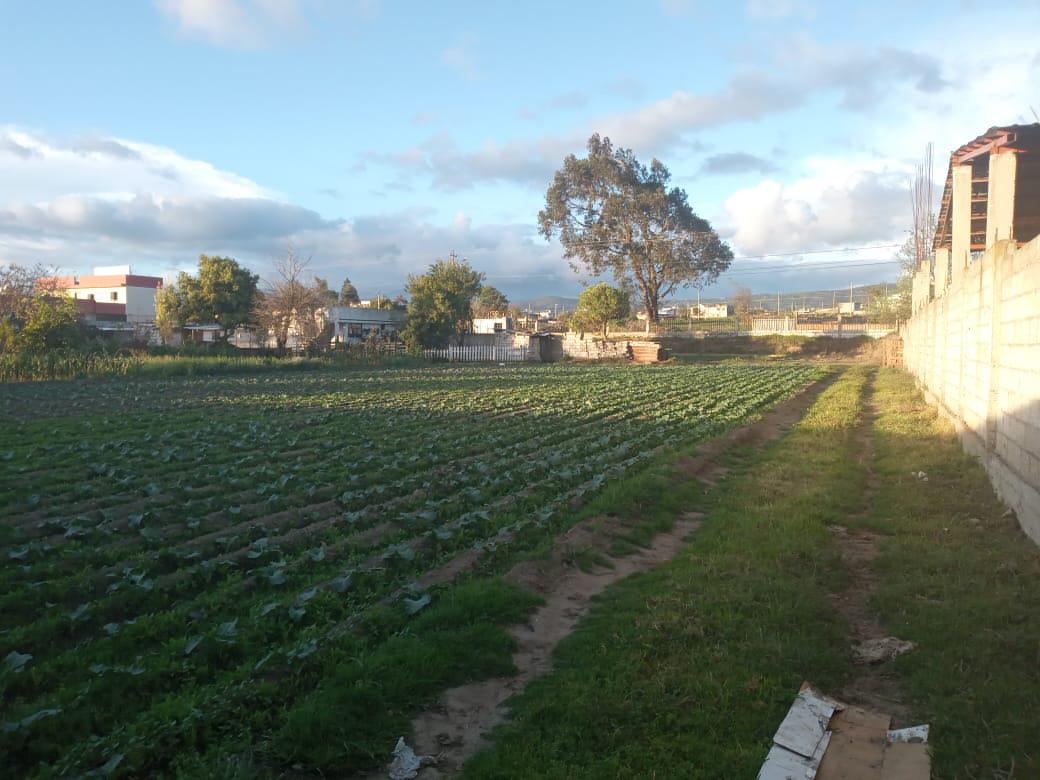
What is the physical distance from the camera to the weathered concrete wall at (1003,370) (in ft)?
25.5

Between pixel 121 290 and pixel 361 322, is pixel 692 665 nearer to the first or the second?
pixel 361 322

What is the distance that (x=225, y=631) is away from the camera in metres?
5.49

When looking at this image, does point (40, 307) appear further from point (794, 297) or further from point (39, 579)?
point (794, 297)

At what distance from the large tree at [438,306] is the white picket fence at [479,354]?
31.3 inches

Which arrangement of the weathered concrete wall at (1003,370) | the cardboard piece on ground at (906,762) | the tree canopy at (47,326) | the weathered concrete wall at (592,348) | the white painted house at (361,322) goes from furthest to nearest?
the white painted house at (361,322)
the weathered concrete wall at (592,348)
the tree canopy at (47,326)
the weathered concrete wall at (1003,370)
the cardboard piece on ground at (906,762)

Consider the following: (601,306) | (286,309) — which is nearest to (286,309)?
(286,309)

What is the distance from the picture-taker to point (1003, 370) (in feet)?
30.9

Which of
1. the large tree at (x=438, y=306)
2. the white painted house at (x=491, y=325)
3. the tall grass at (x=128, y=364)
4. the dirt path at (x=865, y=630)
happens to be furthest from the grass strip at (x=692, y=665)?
the white painted house at (x=491, y=325)

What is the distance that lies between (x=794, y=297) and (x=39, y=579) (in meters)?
122

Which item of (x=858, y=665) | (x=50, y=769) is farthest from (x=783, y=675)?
(x=50, y=769)

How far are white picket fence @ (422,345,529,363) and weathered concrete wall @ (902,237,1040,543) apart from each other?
44554mm

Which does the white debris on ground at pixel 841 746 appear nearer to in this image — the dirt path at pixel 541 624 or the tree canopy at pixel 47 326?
the dirt path at pixel 541 624

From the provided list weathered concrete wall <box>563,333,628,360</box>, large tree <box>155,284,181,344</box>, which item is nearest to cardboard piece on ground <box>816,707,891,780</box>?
large tree <box>155,284,181,344</box>

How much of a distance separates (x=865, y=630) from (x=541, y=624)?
103 inches
